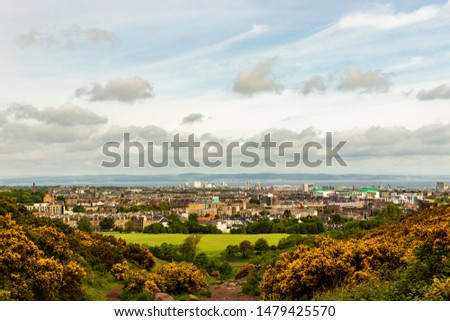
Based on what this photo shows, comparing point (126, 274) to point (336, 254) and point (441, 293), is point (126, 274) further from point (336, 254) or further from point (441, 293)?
point (441, 293)

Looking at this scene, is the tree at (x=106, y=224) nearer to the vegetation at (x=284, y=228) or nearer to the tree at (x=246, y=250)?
the vegetation at (x=284, y=228)

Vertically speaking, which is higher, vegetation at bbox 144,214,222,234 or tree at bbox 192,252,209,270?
tree at bbox 192,252,209,270

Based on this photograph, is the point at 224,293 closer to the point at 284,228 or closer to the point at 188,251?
the point at 188,251

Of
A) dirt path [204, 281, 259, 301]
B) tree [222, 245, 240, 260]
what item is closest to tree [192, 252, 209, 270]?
tree [222, 245, 240, 260]

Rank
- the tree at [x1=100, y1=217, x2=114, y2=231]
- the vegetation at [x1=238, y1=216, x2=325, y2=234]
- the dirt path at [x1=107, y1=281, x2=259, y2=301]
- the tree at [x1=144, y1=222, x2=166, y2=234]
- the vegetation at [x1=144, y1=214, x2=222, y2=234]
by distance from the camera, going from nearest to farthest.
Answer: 1. the dirt path at [x1=107, y1=281, x2=259, y2=301]
2. the vegetation at [x1=238, y1=216, x2=325, y2=234]
3. the tree at [x1=144, y1=222, x2=166, y2=234]
4. the vegetation at [x1=144, y1=214, x2=222, y2=234]
5. the tree at [x1=100, y1=217, x2=114, y2=231]

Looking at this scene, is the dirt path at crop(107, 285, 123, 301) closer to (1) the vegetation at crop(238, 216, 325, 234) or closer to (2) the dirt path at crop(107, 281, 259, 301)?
(2) the dirt path at crop(107, 281, 259, 301)

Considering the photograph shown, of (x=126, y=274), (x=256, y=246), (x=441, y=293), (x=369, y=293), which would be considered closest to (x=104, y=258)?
(x=126, y=274)

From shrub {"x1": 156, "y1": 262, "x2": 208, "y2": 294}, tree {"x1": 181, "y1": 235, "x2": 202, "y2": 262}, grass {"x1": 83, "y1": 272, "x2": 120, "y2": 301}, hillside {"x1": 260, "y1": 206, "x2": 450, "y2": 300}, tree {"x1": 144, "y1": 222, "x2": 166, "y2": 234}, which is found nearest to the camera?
hillside {"x1": 260, "y1": 206, "x2": 450, "y2": 300}

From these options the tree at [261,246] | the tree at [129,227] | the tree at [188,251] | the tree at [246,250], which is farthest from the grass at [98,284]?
the tree at [129,227]

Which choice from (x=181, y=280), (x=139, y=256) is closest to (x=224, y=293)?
(x=181, y=280)
